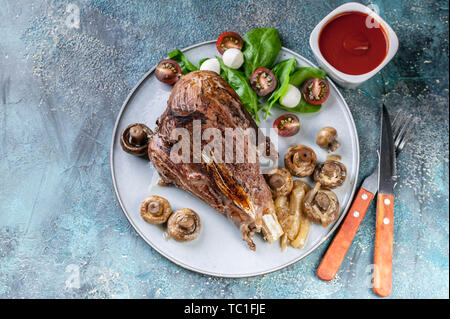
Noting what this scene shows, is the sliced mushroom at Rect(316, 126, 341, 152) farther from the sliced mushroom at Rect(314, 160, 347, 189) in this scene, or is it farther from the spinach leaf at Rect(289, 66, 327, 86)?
the spinach leaf at Rect(289, 66, 327, 86)

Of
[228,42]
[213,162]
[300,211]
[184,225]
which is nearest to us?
[213,162]

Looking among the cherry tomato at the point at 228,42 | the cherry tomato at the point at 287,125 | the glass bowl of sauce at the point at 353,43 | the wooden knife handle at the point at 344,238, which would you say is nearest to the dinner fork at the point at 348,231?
the wooden knife handle at the point at 344,238

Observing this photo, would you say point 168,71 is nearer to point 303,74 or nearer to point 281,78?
point 281,78

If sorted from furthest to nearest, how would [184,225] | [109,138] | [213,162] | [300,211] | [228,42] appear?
1. [109,138]
2. [228,42]
3. [300,211]
4. [184,225]
5. [213,162]

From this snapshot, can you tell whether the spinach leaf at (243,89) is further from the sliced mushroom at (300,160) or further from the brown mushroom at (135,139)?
the brown mushroom at (135,139)

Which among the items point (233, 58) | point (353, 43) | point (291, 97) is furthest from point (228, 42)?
point (353, 43)

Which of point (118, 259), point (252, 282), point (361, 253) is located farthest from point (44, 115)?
point (361, 253)
